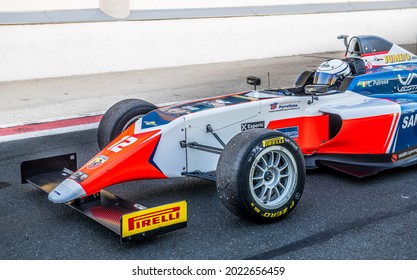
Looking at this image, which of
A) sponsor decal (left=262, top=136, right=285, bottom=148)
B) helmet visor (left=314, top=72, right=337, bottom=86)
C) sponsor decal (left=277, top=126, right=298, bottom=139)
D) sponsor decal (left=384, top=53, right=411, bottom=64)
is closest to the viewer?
sponsor decal (left=262, top=136, right=285, bottom=148)

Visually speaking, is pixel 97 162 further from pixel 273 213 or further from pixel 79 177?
pixel 273 213

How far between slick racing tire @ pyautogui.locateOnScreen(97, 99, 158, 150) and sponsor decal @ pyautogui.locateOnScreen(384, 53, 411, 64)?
3148 millimetres

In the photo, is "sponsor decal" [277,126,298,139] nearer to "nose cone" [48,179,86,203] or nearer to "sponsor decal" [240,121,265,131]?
"sponsor decal" [240,121,265,131]

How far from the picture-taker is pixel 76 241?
4.23 meters

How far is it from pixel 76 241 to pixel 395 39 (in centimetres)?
1512

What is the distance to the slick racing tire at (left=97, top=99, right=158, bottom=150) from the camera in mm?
5582

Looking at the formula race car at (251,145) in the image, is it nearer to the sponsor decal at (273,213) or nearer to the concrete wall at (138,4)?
the sponsor decal at (273,213)

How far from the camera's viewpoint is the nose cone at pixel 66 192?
4.34 meters

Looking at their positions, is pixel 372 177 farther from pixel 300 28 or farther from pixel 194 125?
pixel 300 28

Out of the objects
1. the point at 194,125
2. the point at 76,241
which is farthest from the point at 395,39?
the point at 76,241

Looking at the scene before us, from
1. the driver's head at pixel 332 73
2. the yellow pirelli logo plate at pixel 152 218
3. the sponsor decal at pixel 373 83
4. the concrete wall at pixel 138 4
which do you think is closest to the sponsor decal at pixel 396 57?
the sponsor decal at pixel 373 83

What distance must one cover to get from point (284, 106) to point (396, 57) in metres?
2.63

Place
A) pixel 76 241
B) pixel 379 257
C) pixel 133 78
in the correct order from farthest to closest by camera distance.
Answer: pixel 133 78 → pixel 76 241 → pixel 379 257

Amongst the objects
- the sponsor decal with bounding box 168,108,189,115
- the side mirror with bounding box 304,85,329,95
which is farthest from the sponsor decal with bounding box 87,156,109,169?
the side mirror with bounding box 304,85,329,95
